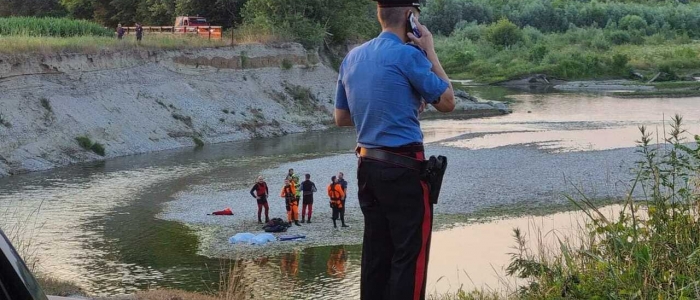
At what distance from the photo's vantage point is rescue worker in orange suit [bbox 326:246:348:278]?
55.2 feet

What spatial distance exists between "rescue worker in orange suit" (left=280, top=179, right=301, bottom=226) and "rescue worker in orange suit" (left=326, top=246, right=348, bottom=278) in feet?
9.60

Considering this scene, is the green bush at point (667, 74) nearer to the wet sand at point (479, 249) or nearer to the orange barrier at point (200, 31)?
the orange barrier at point (200, 31)

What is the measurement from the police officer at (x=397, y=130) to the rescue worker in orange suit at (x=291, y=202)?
55.1ft

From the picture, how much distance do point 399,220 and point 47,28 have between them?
47.2 meters

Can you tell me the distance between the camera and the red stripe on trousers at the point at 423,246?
4.86m

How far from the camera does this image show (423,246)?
16.0ft

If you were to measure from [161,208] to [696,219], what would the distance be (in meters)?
21.1

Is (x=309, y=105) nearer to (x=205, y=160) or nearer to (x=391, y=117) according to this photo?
(x=205, y=160)

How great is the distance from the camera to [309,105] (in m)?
50.9

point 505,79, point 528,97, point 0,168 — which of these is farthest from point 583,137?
point 505,79

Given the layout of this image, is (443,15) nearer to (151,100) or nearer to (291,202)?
(151,100)

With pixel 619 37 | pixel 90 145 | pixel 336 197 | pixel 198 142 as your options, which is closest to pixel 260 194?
pixel 336 197

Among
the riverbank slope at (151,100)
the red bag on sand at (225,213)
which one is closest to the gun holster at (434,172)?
the red bag on sand at (225,213)

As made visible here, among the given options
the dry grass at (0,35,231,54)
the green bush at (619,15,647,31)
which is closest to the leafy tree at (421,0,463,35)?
the green bush at (619,15,647,31)
